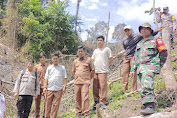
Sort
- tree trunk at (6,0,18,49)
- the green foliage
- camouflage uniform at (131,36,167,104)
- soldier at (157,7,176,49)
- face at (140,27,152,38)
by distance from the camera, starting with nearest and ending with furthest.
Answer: camouflage uniform at (131,36,167,104), face at (140,27,152,38), soldier at (157,7,176,49), tree trunk at (6,0,18,49), the green foliage

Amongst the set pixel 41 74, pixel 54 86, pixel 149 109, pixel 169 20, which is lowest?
pixel 149 109

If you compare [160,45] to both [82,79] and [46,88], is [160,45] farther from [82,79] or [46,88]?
[46,88]

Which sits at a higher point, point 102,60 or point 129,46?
point 129,46

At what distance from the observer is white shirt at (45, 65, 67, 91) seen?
16.3ft

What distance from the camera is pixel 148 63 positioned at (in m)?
3.46

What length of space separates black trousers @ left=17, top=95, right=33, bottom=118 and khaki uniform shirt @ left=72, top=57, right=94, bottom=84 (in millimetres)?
1467

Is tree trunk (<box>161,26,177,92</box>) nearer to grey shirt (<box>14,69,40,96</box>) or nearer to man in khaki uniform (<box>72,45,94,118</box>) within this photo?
man in khaki uniform (<box>72,45,94,118</box>)

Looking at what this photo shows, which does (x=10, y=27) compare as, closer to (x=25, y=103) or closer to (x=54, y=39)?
(x=54, y=39)

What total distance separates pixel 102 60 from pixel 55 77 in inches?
53.4

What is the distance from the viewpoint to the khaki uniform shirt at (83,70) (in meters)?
4.64

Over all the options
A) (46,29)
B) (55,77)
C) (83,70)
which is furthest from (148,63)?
(46,29)

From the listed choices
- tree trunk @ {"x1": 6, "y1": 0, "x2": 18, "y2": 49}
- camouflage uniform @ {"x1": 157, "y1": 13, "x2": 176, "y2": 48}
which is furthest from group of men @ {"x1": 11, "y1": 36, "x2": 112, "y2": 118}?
tree trunk @ {"x1": 6, "y1": 0, "x2": 18, "y2": 49}

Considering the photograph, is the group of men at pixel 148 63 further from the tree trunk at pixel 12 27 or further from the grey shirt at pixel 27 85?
the tree trunk at pixel 12 27

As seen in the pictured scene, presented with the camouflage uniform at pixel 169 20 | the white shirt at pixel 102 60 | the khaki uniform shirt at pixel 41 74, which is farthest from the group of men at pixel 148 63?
the camouflage uniform at pixel 169 20
